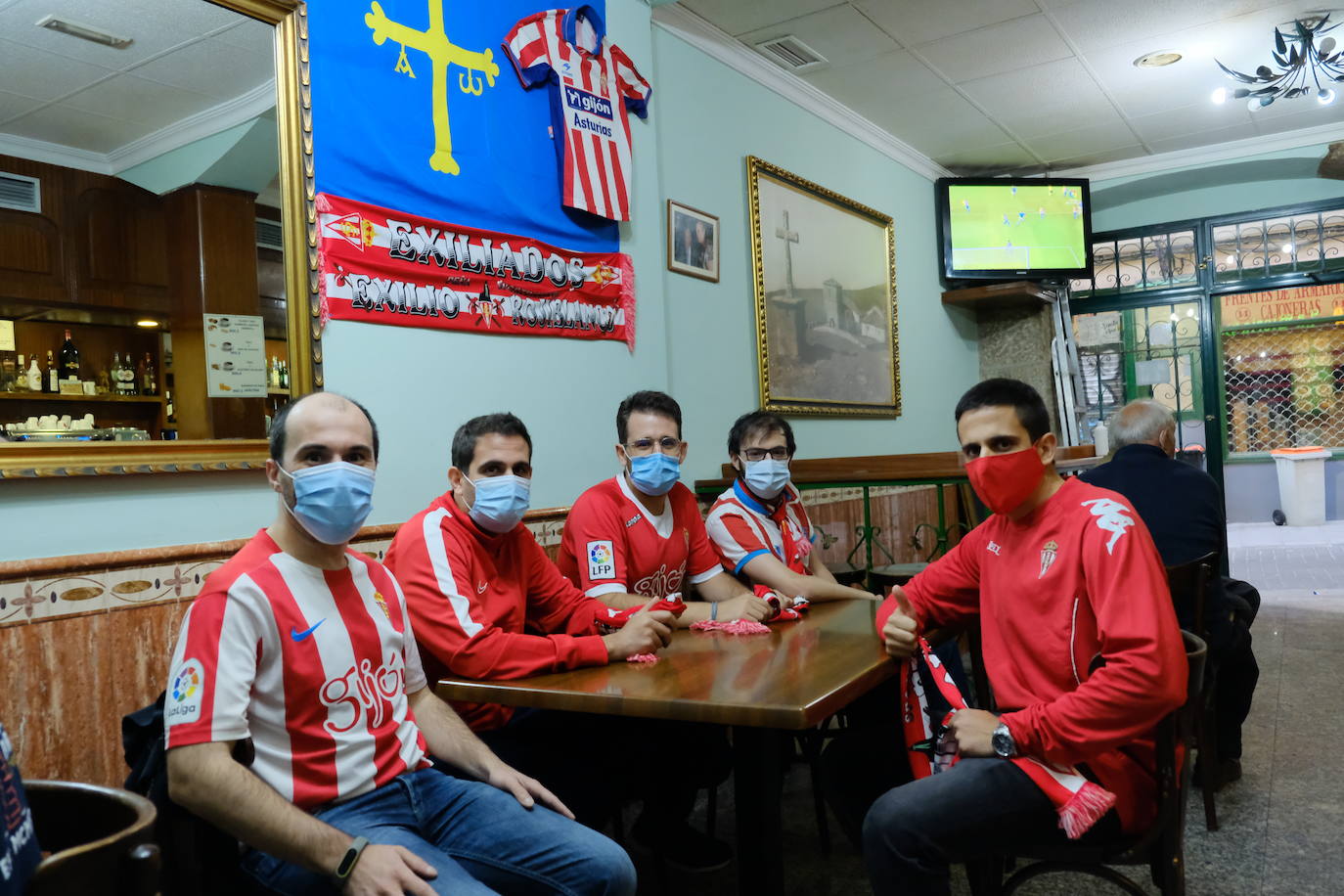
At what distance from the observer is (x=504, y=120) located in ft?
10.9

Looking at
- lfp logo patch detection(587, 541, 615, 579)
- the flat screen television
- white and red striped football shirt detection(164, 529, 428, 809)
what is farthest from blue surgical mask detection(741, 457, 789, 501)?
the flat screen television

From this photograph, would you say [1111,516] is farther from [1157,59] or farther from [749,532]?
[1157,59]

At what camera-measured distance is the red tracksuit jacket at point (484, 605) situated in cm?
191

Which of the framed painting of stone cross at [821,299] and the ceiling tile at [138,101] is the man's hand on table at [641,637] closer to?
the ceiling tile at [138,101]

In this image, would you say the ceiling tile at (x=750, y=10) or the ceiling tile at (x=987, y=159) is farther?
the ceiling tile at (x=987, y=159)

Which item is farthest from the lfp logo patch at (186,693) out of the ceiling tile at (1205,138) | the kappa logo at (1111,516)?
the ceiling tile at (1205,138)

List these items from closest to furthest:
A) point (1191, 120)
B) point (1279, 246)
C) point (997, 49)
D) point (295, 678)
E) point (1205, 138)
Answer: point (295, 678), point (997, 49), point (1191, 120), point (1205, 138), point (1279, 246)

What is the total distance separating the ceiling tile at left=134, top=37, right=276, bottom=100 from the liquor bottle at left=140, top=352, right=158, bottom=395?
0.71m

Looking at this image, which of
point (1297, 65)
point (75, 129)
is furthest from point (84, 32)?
point (1297, 65)

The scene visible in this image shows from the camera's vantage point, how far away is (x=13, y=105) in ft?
6.85

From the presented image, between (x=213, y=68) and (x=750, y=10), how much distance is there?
2.63 meters

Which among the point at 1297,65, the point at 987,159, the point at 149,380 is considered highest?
the point at 987,159

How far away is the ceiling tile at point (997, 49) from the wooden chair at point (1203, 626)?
3.19 m

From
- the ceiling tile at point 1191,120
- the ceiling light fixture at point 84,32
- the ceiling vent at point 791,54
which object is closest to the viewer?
the ceiling light fixture at point 84,32
